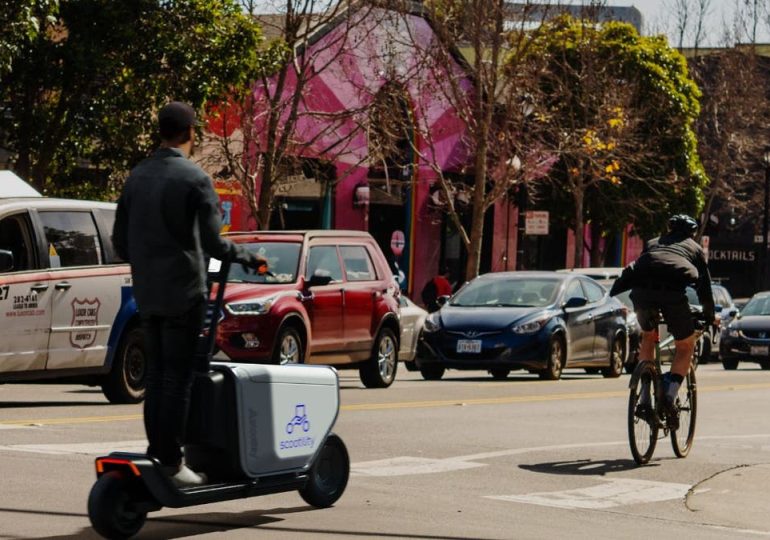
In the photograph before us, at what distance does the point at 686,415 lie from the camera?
13.3 meters

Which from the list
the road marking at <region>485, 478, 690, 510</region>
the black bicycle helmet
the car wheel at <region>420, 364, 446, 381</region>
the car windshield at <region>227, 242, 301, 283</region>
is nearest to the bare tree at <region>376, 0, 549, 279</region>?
the car wheel at <region>420, 364, 446, 381</region>

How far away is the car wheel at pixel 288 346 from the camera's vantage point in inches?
748

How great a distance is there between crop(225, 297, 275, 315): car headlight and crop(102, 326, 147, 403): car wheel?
2.41m

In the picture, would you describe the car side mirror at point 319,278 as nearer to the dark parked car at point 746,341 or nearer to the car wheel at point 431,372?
the car wheel at point 431,372

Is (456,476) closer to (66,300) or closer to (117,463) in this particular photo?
(117,463)

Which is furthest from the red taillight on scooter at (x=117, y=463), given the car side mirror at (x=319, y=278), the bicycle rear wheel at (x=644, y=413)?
the car side mirror at (x=319, y=278)

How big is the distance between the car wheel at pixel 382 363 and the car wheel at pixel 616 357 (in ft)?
19.9

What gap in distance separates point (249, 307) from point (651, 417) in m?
7.25

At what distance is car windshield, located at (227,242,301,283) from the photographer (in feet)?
64.6

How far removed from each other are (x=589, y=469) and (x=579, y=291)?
14.0 metres

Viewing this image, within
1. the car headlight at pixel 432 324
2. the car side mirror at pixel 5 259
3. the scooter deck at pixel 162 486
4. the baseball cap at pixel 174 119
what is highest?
the baseball cap at pixel 174 119

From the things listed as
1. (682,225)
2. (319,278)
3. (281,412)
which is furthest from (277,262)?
(281,412)

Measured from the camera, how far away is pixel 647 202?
52.7 metres

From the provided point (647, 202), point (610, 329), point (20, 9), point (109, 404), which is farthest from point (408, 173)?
point (109, 404)
